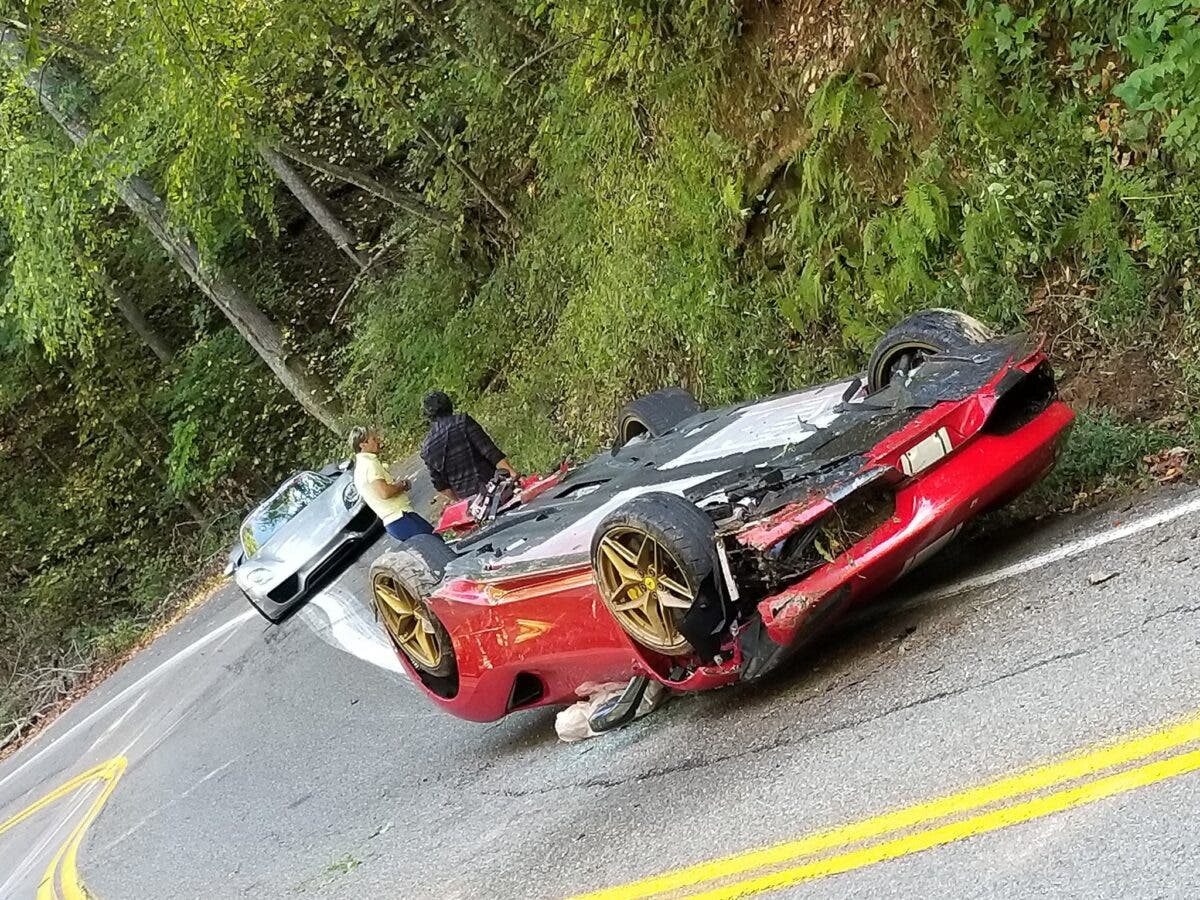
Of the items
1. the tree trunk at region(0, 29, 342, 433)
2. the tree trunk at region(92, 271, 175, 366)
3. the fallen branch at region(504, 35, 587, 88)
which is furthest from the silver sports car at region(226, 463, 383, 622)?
the tree trunk at region(92, 271, 175, 366)

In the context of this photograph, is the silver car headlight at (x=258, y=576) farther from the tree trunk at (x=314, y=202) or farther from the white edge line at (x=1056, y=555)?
the white edge line at (x=1056, y=555)

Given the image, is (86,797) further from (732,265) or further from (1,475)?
(1,475)

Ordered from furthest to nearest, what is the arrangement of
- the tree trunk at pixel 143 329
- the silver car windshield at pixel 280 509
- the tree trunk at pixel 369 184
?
the tree trunk at pixel 143 329, the tree trunk at pixel 369 184, the silver car windshield at pixel 280 509

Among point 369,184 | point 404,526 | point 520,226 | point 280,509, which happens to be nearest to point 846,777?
point 404,526

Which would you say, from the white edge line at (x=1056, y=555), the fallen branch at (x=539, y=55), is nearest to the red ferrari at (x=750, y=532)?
the white edge line at (x=1056, y=555)

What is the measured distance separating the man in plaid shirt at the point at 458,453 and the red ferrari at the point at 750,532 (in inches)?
93.3

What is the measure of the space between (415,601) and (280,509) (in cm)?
656

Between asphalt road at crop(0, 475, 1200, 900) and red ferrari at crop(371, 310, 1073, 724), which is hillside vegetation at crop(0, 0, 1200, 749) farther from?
asphalt road at crop(0, 475, 1200, 900)

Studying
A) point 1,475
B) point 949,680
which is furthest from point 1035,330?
point 1,475

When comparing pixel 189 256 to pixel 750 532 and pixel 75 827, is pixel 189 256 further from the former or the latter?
pixel 750 532

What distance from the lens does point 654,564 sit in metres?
4.77

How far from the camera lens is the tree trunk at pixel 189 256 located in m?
15.5

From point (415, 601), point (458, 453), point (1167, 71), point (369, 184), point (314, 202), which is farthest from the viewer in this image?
point (314, 202)

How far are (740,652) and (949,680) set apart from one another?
0.84 meters
